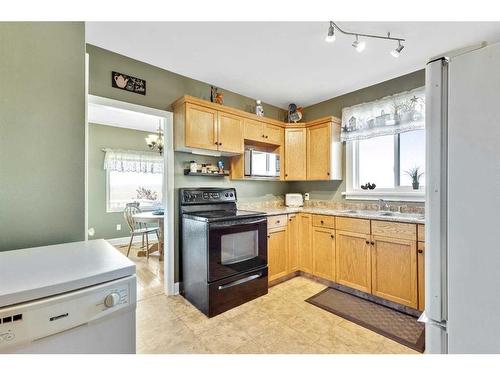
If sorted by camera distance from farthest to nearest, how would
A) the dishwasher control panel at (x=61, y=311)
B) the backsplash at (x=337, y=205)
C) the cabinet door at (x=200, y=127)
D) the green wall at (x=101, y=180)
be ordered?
the green wall at (x=101, y=180) → the backsplash at (x=337, y=205) → the cabinet door at (x=200, y=127) → the dishwasher control panel at (x=61, y=311)

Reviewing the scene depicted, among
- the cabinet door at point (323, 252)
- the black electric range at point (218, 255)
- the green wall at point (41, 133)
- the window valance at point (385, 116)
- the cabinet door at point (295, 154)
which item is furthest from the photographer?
the cabinet door at point (295, 154)

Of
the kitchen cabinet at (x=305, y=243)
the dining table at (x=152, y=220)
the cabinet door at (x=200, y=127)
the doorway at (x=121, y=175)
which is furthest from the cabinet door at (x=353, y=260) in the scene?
the doorway at (x=121, y=175)

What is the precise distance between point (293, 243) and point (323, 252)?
1.32 feet

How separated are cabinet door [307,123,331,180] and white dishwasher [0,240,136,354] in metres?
2.79

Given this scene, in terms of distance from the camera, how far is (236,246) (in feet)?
7.96

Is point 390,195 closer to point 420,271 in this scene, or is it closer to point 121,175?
point 420,271

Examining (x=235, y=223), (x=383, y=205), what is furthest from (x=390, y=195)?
(x=235, y=223)

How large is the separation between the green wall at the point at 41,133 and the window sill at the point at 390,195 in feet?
9.91

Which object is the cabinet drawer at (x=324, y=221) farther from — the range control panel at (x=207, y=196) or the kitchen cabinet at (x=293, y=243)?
the range control panel at (x=207, y=196)

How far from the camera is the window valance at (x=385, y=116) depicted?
2559mm

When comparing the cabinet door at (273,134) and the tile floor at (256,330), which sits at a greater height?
the cabinet door at (273,134)
